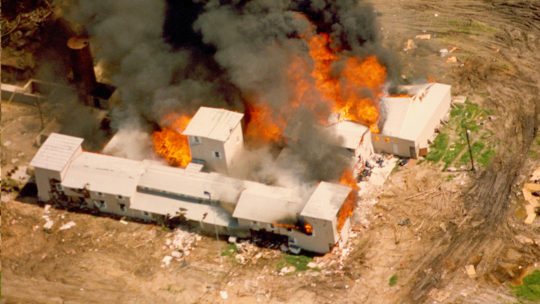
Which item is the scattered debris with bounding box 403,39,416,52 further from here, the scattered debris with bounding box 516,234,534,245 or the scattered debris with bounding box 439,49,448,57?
the scattered debris with bounding box 516,234,534,245

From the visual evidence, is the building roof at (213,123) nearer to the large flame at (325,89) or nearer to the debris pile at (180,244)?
the large flame at (325,89)

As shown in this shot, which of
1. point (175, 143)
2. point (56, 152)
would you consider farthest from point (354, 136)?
point (56, 152)

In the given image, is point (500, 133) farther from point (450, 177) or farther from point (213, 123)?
point (213, 123)

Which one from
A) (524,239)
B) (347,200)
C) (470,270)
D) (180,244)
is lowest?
(180,244)

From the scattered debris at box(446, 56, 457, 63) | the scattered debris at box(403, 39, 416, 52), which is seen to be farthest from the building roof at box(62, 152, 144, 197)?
the scattered debris at box(446, 56, 457, 63)

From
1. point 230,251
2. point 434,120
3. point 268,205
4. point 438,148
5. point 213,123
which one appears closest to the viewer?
point 268,205

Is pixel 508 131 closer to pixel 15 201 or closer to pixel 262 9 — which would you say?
pixel 262 9
